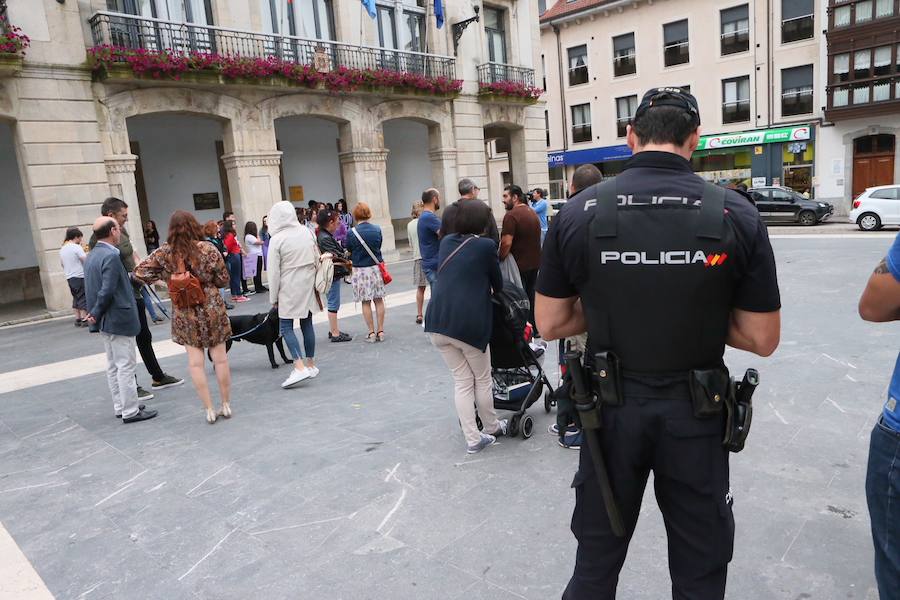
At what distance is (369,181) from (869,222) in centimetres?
1479

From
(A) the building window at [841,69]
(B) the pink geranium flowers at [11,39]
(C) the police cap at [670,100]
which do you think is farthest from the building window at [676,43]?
(C) the police cap at [670,100]

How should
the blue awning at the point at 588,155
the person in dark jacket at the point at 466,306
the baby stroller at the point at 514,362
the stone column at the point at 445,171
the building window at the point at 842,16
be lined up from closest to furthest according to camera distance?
the person in dark jacket at the point at 466,306
the baby stroller at the point at 514,362
the stone column at the point at 445,171
the building window at the point at 842,16
the blue awning at the point at 588,155

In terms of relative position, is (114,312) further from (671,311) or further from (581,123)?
(581,123)

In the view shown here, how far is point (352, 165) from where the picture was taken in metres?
18.3

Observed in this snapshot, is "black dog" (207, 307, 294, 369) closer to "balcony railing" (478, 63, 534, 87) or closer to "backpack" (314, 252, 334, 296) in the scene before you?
"backpack" (314, 252, 334, 296)

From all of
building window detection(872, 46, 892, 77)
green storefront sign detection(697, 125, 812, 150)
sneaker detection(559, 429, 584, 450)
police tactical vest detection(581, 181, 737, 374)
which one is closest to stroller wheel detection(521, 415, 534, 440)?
sneaker detection(559, 429, 584, 450)

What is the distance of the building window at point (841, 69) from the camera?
26.0m

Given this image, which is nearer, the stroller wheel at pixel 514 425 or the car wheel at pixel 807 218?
the stroller wheel at pixel 514 425

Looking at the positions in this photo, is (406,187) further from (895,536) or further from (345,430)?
(895,536)

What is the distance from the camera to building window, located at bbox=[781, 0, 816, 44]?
2706 centimetres

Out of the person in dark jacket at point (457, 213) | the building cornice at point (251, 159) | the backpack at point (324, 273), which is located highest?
the building cornice at point (251, 159)

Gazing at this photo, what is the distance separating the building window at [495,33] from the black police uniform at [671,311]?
70.0 feet

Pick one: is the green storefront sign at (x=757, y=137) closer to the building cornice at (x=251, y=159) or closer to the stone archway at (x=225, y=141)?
the building cornice at (x=251, y=159)

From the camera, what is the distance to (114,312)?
220 inches
